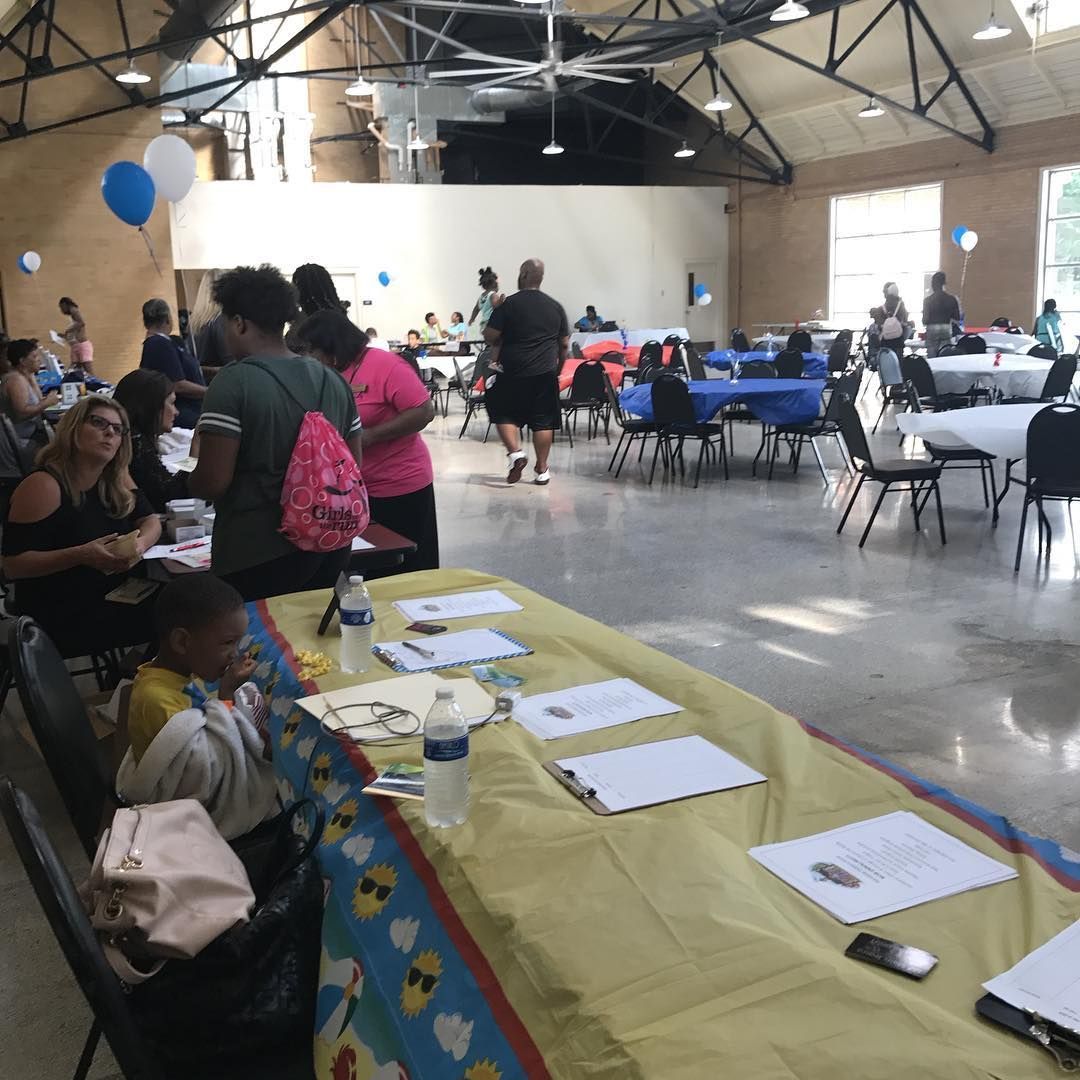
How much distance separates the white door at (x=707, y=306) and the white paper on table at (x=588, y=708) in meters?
19.8

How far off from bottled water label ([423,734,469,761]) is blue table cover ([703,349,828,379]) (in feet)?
34.6

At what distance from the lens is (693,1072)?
38.4 inches

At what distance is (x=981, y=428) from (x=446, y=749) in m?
5.34

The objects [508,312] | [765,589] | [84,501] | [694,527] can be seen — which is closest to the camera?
[84,501]

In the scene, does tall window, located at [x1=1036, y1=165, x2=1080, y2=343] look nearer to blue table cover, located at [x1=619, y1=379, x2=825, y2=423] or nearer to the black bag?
blue table cover, located at [x1=619, y1=379, x2=825, y2=423]

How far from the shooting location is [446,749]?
1.47 meters

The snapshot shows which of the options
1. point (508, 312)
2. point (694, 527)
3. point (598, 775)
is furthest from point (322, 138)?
point (598, 775)

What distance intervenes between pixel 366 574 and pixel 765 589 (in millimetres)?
2507

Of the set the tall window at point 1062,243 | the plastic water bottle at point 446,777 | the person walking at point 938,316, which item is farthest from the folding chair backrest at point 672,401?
the tall window at point 1062,243

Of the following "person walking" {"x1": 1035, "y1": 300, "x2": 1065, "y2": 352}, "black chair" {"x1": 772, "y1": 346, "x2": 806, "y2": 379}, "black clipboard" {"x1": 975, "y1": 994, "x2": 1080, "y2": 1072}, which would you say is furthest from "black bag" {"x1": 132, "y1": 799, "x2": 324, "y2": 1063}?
"person walking" {"x1": 1035, "y1": 300, "x2": 1065, "y2": 352}

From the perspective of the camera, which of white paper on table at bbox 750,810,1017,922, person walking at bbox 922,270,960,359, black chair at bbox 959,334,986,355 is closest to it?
white paper on table at bbox 750,810,1017,922

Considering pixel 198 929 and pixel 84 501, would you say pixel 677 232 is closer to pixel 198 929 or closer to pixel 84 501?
pixel 84 501

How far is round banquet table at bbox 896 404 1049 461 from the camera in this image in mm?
5973

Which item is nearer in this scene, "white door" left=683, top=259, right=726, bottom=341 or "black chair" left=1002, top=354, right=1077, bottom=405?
"black chair" left=1002, top=354, right=1077, bottom=405
